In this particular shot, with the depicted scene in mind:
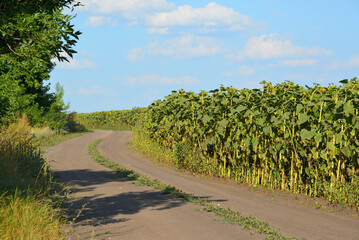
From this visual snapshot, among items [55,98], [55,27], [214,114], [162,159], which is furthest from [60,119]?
[55,27]

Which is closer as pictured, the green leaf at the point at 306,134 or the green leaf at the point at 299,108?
the green leaf at the point at 306,134

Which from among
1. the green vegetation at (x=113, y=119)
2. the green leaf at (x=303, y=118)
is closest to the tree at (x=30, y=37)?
the green leaf at (x=303, y=118)

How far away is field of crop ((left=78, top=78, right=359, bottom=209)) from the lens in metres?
10.0

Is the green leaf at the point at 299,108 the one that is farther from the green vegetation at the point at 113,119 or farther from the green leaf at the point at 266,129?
the green vegetation at the point at 113,119

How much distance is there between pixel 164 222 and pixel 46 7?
5.11m

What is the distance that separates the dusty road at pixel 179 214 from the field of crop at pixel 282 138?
903 mm

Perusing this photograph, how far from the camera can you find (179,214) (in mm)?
8477

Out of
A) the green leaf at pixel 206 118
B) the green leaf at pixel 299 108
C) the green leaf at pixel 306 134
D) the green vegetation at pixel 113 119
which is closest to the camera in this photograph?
the green leaf at pixel 306 134

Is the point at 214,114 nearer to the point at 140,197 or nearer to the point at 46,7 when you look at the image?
the point at 140,197

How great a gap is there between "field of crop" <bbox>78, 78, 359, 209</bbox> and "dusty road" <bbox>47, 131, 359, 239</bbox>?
90cm

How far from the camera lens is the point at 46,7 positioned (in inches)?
344

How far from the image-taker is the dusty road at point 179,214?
7.29m

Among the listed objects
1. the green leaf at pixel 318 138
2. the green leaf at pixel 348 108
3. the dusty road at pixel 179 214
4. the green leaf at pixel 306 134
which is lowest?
the dusty road at pixel 179 214

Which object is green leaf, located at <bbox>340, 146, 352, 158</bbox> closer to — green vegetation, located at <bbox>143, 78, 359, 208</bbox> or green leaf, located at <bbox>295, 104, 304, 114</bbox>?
green vegetation, located at <bbox>143, 78, 359, 208</bbox>
